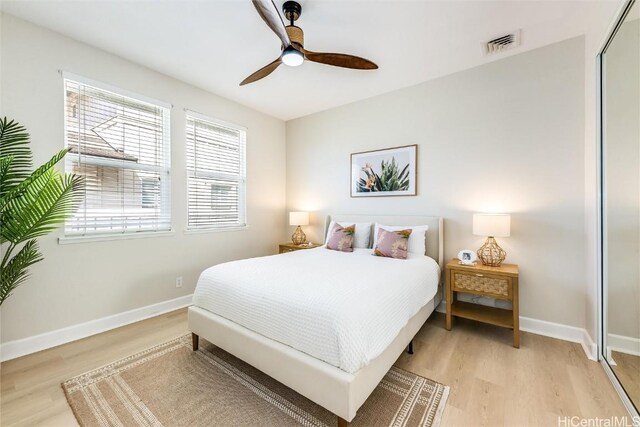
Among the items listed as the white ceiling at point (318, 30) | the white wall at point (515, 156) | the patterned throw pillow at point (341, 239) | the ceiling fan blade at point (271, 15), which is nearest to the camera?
the ceiling fan blade at point (271, 15)

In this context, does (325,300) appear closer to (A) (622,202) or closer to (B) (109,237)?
(A) (622,202)

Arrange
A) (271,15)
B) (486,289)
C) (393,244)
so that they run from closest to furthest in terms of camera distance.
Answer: (271,15) → (486,289) → (393,244)

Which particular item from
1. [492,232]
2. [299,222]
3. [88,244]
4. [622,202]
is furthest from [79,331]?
[622,202]

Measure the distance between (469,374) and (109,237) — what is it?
11.3 feet

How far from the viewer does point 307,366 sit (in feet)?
4.76

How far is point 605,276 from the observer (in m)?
1.96

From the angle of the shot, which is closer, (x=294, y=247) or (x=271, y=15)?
(x=271, y=15)

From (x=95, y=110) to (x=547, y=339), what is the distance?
193 inches

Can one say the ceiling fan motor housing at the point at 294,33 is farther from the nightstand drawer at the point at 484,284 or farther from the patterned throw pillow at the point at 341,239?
the nightstand drawer at the point at 484,284

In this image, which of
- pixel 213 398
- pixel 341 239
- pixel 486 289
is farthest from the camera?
pixel 341 239

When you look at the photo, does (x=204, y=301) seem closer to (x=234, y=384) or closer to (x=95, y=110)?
(x=234, y=384)

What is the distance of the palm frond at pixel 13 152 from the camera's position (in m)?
1.79

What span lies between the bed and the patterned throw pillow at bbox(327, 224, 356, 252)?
26.7 inches

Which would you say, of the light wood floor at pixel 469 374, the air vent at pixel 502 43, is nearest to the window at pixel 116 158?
the light wood floor at pixel 469 374
